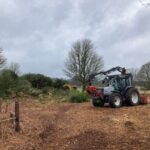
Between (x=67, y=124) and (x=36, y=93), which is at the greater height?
(x=36, y=93)

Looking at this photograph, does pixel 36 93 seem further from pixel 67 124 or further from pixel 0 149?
pixel 0 149

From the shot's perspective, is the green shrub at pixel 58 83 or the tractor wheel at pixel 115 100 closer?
the tractor wheel at pixel 115 100

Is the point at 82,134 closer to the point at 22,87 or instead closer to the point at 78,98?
the point at 78,98

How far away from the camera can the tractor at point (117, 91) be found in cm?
2661

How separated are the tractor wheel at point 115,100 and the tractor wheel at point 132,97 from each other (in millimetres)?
716

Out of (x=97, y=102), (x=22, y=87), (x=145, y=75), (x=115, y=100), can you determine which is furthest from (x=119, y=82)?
(x=145, y=75)

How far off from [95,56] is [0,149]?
154 ft

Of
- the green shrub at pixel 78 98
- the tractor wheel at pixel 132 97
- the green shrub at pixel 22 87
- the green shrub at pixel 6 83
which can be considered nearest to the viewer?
the tractor wheel at pixel 132 97

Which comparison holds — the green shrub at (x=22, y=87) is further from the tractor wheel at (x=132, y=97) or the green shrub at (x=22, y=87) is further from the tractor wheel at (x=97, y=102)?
the tractor wheel at (x=132, y=97)

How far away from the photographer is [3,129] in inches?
577

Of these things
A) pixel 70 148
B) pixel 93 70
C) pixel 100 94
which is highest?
pixel 93 70

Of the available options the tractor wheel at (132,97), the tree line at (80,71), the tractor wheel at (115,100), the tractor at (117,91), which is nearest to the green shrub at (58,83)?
the tree line at (80,71)

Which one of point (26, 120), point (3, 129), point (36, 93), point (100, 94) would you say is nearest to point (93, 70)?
point (36, 93)

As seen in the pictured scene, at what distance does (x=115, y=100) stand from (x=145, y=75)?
36286 mm
